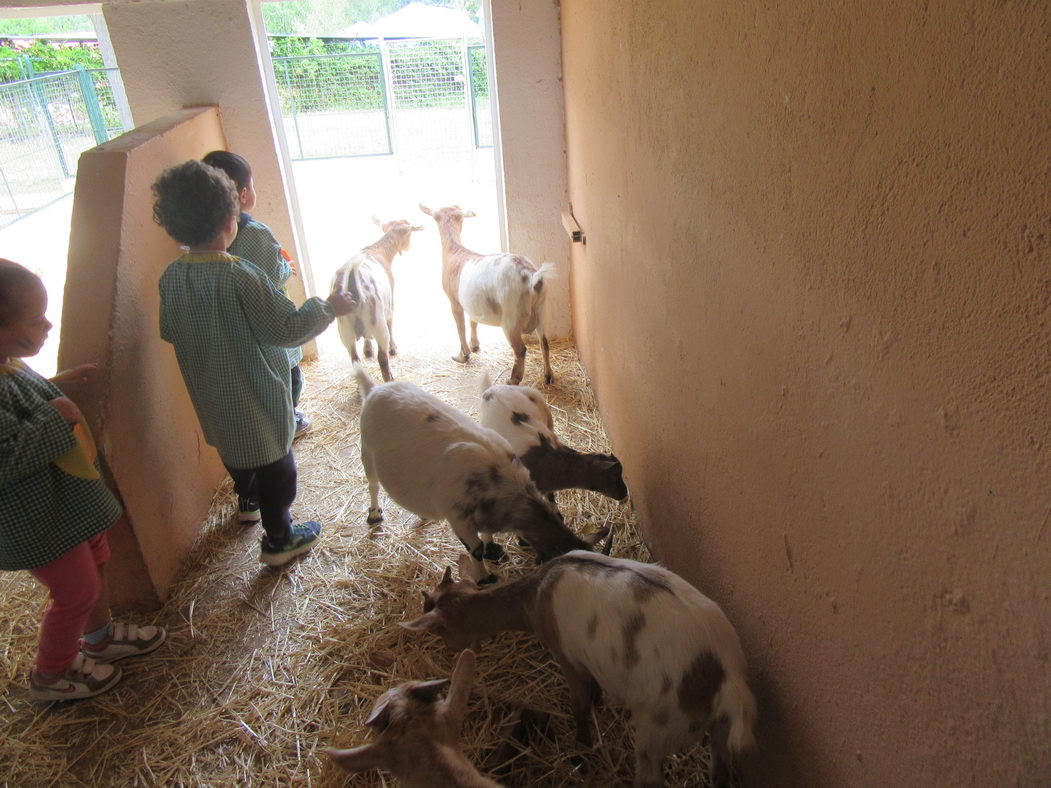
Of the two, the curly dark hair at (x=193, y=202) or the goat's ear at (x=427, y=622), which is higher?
the curly dark hair at (x=193, y=202)

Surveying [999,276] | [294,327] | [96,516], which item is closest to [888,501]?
[999,276]

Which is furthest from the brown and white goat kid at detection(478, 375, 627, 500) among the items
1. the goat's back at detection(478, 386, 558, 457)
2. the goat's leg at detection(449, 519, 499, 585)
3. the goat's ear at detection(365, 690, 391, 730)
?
the goat's ear at detection(365, 690, 391, 730)

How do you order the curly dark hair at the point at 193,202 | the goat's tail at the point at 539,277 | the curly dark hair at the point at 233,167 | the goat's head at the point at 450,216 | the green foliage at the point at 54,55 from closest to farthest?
the curly dark hair at the point at 193,202 → the curly dark hair at the point at 233,167 → the goat's tail at the point at 539,277 → the goat's head at the point at 450,216 → the green foliage at the point at 54,55

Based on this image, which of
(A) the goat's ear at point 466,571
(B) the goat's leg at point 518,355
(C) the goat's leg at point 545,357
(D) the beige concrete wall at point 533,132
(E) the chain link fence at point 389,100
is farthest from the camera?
(E) the chain link fence at point 389,100

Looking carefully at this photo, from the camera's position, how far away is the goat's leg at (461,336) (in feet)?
19.5

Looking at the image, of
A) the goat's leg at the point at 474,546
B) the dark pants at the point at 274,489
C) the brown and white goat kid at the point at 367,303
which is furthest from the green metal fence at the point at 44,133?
the goat's leg at the point at 474,546

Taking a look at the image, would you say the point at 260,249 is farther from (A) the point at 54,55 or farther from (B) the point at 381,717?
(A) the point at 54,55

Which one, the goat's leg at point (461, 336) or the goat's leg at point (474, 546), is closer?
the goat's leg at point (474, 546)

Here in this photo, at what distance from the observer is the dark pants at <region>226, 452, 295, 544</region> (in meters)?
3.37

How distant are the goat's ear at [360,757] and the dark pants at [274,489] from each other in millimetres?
1708

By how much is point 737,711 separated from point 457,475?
5.03 ft

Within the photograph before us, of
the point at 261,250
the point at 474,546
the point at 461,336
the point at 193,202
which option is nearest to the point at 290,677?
the point at 474,546

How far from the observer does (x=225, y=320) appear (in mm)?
2992

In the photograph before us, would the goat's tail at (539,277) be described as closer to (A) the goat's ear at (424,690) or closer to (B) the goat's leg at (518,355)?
(B) the goat's leg at (518,355)
